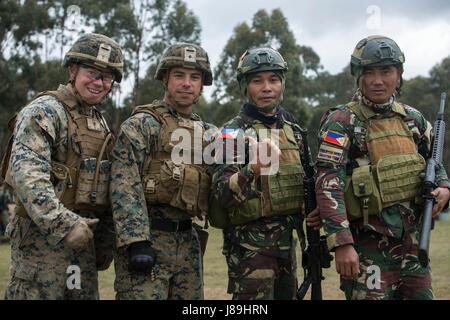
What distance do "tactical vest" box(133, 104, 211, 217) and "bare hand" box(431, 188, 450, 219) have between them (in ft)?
5.60

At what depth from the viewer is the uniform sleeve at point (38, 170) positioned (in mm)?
2879

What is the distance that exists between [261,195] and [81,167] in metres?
1.35

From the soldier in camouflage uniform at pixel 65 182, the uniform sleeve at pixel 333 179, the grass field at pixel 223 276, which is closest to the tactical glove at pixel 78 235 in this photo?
the soldier in camouflage uniform at pixel 65 182

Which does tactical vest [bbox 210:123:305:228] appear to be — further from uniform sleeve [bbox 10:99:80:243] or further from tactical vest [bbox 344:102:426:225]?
uniform sleeve [bbox 10:99:80:243]

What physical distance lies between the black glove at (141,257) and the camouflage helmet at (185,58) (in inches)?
56.8

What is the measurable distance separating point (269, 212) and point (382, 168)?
89 cm

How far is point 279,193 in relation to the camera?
350cm

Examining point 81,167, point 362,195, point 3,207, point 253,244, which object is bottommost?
point 253,244

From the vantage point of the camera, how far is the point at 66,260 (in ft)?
10.6

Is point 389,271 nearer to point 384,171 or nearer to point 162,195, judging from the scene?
point 384,171

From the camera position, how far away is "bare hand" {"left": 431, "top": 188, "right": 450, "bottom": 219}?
3.39 meters

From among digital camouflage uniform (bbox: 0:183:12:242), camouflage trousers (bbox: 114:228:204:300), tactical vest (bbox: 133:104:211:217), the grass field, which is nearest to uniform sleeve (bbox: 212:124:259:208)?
tactical vest (bbox: 133:104:211:217)

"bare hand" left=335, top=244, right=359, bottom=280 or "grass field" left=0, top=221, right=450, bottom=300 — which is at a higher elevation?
"bare hand" left=335, top=244, right=359, bottom=280

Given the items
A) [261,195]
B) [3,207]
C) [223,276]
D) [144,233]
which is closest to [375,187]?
[261,195]
